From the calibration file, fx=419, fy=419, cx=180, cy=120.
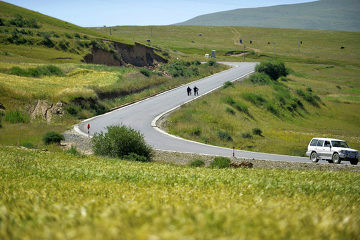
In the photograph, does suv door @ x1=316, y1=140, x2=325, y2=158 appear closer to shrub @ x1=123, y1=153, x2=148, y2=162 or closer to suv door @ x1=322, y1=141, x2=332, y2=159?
suv door @ x1=322, y1=141, x2=332, y2=159

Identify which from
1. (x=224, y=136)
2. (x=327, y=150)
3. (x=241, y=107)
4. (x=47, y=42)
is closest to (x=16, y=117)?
(x=224, y=136)

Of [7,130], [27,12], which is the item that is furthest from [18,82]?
[27,12]

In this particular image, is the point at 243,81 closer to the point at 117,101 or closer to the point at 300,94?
the point at 300,94

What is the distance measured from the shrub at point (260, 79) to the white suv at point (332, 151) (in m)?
48.4

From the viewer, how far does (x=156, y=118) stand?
42.0m

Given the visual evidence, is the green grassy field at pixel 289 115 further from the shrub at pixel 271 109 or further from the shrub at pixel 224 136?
the shrub at pixel 271 109

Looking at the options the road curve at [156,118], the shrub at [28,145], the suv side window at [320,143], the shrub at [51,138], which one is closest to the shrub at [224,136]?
the road curve at [156,118]

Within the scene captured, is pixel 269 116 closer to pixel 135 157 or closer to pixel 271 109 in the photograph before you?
pixel 271 109

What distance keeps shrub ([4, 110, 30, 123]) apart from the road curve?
4.30 meters

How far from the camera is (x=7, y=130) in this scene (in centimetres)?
3108

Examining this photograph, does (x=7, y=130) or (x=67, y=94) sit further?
(x=67, y=94)

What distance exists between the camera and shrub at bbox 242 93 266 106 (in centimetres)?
6150

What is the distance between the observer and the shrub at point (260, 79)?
76775 mm

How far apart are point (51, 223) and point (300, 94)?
73.9 meters
